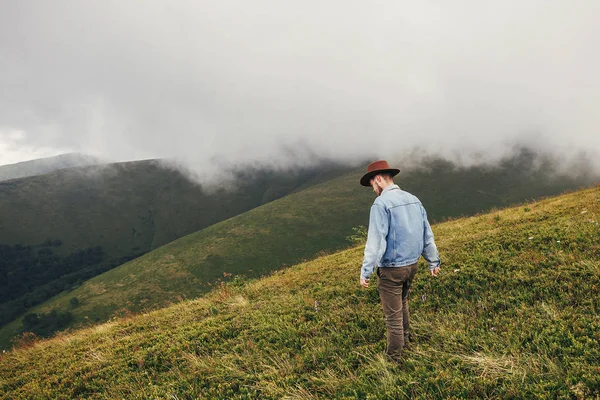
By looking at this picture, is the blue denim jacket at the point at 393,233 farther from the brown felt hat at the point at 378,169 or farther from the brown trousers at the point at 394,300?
the brown felt hat at the point at 378,169

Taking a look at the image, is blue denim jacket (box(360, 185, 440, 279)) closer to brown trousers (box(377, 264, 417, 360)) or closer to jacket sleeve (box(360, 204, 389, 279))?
jacket sleeve (box(360, 204, 389, 279))

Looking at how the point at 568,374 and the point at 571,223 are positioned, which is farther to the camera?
the point at 571,223

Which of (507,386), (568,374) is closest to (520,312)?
(568,374)

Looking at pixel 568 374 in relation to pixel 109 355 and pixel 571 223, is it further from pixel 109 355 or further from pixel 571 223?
pixel 109 355

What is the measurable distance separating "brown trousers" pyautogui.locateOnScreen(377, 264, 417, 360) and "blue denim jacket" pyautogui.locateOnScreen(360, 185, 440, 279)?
156 mm

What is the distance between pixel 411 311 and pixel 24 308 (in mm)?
241116

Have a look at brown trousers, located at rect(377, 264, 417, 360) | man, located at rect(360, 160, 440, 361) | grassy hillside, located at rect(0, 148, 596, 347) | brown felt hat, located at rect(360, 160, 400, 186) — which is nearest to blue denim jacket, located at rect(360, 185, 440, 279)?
man, located at rect(360, 160, 440, 361)

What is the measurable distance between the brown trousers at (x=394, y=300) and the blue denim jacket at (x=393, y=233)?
0.16 m

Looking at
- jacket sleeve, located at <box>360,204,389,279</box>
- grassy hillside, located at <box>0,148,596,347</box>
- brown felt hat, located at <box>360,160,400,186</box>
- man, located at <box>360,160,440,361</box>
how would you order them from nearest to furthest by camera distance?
jacket sleeve, located at <box>360,204,389,279</box> → man, located at <box>360,160,440,361</box> → brown felt hat, located at <box>360,160,400,186</box> → grassy hillside, located at <box>0,148,596,347</box>

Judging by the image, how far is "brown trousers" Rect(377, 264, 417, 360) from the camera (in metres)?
6.05

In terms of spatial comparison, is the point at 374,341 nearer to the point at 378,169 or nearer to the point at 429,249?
the point at 429,249

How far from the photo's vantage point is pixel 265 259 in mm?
134500

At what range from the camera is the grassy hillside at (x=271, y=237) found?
126m

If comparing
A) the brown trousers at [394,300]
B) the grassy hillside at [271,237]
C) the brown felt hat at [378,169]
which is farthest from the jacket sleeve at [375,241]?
the grassy hillside at [271,237]
